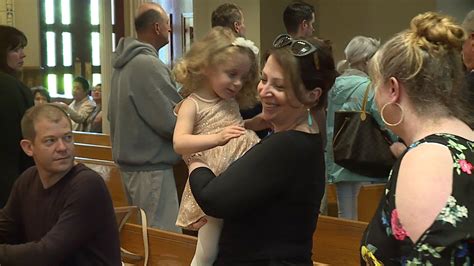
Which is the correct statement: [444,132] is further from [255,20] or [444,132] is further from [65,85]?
[65,85]

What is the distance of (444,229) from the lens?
4.91 feet

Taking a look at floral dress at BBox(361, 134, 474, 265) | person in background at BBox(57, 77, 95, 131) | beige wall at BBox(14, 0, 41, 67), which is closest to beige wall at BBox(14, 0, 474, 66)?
person in background at BBox(57, 77, 95, 131)

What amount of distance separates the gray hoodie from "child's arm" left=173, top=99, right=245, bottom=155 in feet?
4.82

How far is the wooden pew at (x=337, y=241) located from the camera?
3473 mm

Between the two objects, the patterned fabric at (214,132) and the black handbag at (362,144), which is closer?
the patterned fabric at (214,132)

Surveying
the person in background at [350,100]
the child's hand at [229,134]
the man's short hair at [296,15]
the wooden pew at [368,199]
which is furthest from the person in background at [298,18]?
the child's hand at [229,134]

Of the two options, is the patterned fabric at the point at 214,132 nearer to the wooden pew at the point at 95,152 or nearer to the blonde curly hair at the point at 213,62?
the blonde curly hair at the point at 213,62

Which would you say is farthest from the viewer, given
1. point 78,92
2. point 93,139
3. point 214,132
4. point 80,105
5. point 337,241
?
point 78,92

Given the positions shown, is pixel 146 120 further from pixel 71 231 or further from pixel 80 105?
pixel 80 105

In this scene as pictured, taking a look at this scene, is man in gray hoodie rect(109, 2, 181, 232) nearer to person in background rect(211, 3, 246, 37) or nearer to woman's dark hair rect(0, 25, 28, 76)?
person in background rect(211, 3, 246, 37)

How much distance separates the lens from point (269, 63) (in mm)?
A: 2088

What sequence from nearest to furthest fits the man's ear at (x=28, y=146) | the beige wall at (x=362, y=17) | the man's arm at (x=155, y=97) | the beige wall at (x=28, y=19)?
the man's ear at (x=28, y=146), the man's arm at (x=155, y=97), the beige wall at (x=362, y=17), the beige wall at (x=28, y=19)

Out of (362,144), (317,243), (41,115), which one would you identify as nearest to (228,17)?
(362,144)

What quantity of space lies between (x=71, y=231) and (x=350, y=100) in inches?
90.5
